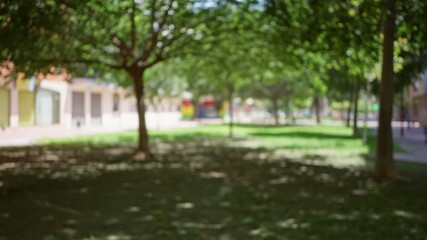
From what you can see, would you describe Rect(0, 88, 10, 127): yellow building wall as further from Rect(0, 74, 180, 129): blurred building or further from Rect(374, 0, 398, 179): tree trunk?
Rect(374, 0, 398, 179): tree trunk

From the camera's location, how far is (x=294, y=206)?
890cm

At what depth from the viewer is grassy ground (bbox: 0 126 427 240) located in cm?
704

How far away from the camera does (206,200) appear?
31.1 ft

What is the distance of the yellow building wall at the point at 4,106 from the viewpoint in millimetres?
16372

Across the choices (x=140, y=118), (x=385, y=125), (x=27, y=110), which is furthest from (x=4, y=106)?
(x=385, y=125)

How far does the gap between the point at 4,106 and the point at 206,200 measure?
10.3m

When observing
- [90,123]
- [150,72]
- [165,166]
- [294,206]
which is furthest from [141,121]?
[90,123]

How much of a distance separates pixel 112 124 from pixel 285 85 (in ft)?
58.8

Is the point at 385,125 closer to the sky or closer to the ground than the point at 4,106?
closer to the ground

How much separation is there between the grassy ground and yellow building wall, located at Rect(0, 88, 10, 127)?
1709mm

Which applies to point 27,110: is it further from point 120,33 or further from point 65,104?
point 65,104

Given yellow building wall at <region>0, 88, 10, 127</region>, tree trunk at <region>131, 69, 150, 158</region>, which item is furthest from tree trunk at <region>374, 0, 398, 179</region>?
yellow building wall at <region>0, 88, 10, 127</region>

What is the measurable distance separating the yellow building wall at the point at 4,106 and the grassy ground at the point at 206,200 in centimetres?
171

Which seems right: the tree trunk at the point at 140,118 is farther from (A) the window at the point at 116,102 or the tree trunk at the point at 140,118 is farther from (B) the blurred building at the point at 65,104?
(A) the window at the point at 116,102
